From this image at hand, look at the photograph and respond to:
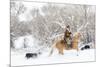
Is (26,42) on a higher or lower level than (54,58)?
higher

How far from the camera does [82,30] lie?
8.84 feet

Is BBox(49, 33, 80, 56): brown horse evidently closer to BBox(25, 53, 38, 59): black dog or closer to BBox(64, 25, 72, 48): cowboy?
BBox(64, 25, 72, 48): cowboy

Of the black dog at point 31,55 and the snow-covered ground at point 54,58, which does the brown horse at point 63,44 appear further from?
the black dog at point 31,55

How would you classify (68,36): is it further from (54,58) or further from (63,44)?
(54,58)

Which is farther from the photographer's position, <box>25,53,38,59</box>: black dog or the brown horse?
the brown horse

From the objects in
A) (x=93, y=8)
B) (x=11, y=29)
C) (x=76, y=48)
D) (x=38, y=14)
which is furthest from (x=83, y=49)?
(x=11, y=29)

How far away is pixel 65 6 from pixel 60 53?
585 millimetres

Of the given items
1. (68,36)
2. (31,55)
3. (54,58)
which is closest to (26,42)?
(31,55)

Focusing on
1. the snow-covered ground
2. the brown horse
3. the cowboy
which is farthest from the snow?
the cowboy

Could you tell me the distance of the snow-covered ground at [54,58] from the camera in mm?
2372

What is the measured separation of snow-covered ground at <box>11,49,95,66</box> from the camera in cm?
237

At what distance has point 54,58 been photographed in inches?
101

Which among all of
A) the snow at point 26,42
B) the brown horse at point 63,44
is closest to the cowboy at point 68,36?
the brown horse at point 63,44

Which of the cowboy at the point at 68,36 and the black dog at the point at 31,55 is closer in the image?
the black dog at the point at 31,55
